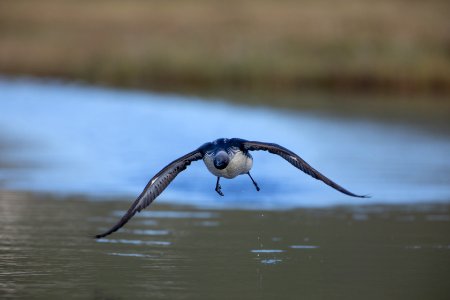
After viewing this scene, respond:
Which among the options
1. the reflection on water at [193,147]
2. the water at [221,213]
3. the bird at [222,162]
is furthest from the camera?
the reflection on water at [193,147]

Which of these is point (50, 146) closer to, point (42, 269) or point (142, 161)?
point (142, 161)

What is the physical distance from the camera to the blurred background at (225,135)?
392 inches

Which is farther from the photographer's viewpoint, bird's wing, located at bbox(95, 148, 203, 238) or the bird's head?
the bird's head

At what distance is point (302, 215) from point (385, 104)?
13736 millimetres

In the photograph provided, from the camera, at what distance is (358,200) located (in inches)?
569

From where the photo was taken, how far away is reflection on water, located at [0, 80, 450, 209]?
49.0 feet

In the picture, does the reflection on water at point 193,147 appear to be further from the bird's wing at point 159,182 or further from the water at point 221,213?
the bird's wing at point 159,182

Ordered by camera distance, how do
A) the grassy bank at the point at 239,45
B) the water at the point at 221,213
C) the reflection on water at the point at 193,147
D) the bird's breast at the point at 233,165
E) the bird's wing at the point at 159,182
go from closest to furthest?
the water at the point at 221,213 → the bird's wing at the point at 159,182 → the bird's breast at the point at 233,165 → the reflection on water at the point at 193,147 → the grassy bank at the point at 239,45

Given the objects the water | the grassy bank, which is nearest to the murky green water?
the water

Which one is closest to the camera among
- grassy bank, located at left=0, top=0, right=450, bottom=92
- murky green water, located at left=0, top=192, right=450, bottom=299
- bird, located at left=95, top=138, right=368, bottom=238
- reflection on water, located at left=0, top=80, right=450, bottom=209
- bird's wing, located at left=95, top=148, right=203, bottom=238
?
murky green water, located at left=0, top=192, right=450, bottom=299

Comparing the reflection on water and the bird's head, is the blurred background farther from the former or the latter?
the bird's head

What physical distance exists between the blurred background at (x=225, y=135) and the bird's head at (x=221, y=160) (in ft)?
2.81

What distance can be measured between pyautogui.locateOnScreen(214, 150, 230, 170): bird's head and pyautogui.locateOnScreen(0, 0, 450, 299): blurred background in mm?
856

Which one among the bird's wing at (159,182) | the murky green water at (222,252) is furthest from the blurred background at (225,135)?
the bird's wing at (159,182)
